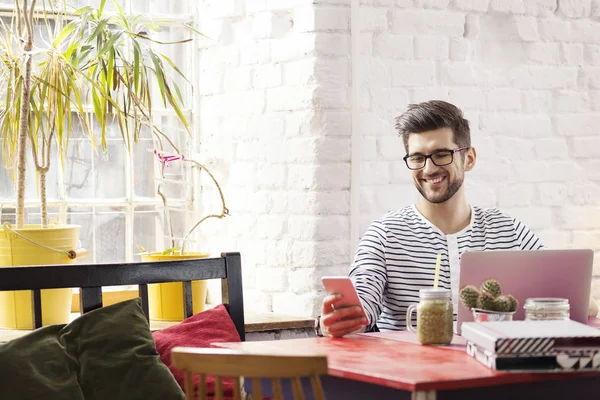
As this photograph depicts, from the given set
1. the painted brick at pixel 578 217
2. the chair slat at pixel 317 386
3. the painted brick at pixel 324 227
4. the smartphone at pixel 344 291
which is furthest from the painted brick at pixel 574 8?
the chair slat at pixel 317 386

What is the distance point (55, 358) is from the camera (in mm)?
2309

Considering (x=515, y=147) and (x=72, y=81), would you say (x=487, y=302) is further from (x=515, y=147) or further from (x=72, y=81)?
(x=72, y=81)

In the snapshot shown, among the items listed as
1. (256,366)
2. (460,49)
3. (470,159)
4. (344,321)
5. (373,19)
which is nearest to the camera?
(256,366)

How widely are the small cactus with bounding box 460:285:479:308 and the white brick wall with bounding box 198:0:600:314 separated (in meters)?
1.00

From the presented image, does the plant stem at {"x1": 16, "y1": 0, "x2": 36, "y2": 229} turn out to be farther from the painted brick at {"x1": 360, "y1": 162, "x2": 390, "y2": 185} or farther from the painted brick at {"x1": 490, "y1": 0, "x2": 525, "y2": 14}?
the painted brick at {"x1": 490, "y1": 0, "x2": 525, "y2": 14}

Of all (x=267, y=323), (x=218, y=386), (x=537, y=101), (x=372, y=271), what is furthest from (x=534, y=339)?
(x=537, y=101)

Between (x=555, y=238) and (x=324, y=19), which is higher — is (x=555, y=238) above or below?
below

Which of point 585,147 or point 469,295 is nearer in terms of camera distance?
point 469,295

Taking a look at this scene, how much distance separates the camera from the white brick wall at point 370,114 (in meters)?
2.99

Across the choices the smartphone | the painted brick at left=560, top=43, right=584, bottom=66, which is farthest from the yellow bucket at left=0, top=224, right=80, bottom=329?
the painted brick at left=560, top=43, right=584, bottom=66

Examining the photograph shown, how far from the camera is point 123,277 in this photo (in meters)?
2.51

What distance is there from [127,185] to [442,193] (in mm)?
1164

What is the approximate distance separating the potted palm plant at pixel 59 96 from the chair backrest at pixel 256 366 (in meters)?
1.35

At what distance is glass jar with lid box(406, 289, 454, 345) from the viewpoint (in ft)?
6.72
